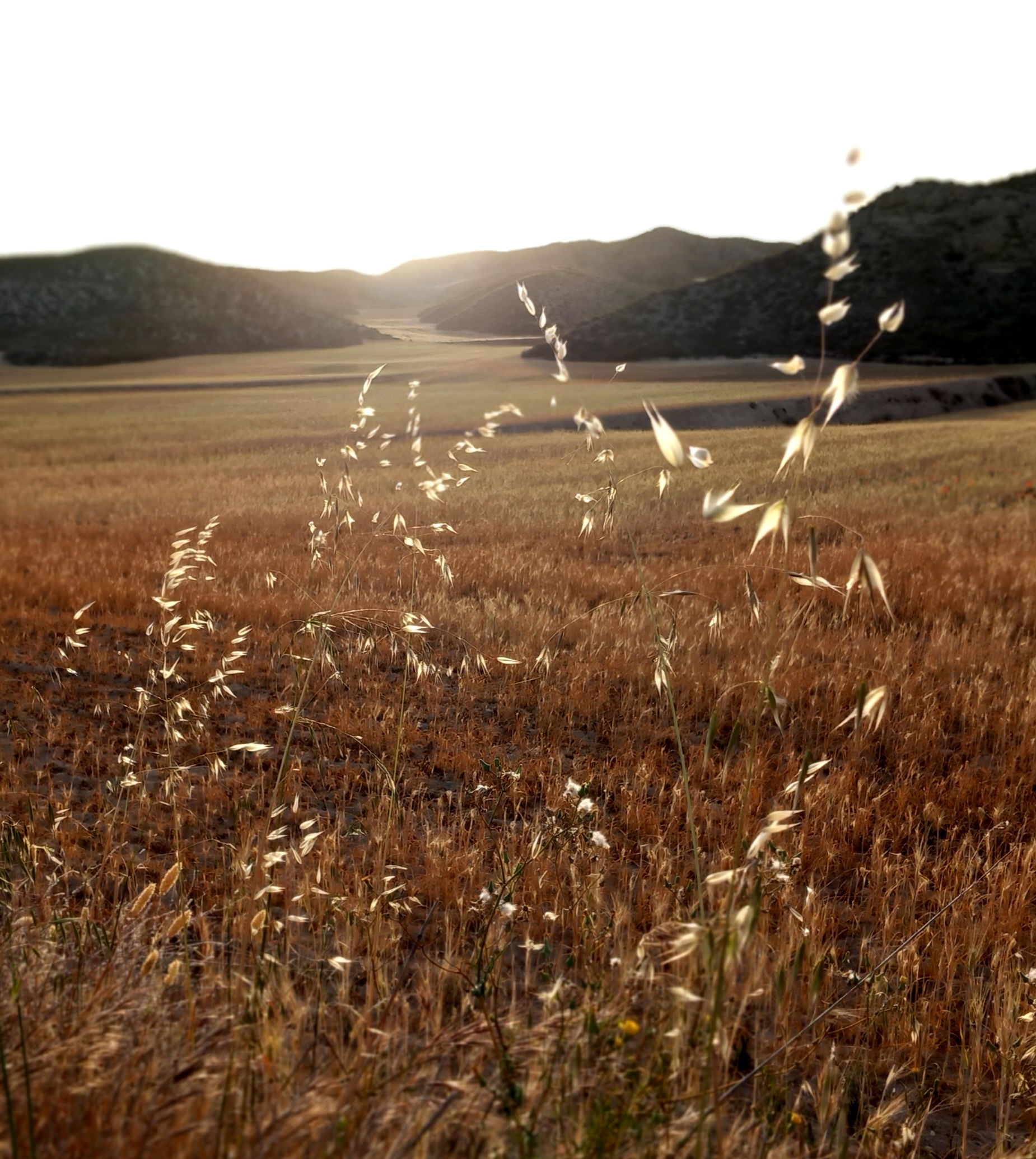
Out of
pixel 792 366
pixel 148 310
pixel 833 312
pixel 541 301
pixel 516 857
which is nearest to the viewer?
pixel 833 312

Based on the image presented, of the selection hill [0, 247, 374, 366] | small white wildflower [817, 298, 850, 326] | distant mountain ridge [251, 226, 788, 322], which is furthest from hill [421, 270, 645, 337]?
small white wildflower [817, 298, 850, 326]

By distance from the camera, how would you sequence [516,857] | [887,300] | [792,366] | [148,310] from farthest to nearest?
1. [148,310]
2. [887,300]
3. [516,857]
4. [792,366]

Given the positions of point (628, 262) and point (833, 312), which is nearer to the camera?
point (833, 312)

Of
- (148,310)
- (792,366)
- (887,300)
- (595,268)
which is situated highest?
(595,268)

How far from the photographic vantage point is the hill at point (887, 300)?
198 feet

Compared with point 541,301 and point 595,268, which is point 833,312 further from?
point 595,268

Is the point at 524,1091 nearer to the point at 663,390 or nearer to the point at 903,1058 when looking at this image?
the point at 903,1058

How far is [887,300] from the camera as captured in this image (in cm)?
6328

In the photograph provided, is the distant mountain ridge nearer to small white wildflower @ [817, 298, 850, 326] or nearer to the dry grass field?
the dry grass field

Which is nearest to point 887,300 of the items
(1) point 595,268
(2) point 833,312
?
(2) point 833,312

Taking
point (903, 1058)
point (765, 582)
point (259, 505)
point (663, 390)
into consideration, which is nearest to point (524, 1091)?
point (903, 1058)

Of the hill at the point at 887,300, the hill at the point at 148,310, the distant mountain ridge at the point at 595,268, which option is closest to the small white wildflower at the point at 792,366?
the hill at the point at 887,300

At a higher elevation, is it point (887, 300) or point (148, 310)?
point (148, 310)

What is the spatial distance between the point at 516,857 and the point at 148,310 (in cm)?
10587
